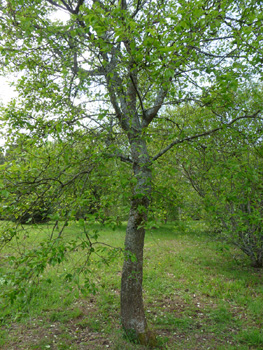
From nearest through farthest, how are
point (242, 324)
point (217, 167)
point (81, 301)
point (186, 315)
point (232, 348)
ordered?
1. point (217, 167)
2. point (232, 348)
3. point (242, 324)
4. point (186, 315)
5. point (81, 301)

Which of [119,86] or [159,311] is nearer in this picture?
[119,86]

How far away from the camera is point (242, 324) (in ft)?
17.6

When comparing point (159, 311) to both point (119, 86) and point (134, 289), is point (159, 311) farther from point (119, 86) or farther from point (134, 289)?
point (119, 86)

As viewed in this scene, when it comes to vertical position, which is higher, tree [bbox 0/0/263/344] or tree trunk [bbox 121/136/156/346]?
tree [bbox 0/0/263/344]

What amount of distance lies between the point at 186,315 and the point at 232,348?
1.45m

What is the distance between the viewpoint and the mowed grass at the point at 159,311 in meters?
4.62

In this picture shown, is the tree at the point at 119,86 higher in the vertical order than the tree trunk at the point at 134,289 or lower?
higher

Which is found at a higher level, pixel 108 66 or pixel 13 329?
pixel 108 66

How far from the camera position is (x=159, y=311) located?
6.03 m

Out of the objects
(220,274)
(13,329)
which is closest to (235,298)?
(220,274)

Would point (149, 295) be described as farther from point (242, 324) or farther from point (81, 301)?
point (242, 324)

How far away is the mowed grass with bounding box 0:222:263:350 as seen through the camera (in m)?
4.62

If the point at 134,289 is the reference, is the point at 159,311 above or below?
below

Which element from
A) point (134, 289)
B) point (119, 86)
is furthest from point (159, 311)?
point (119, 86)
